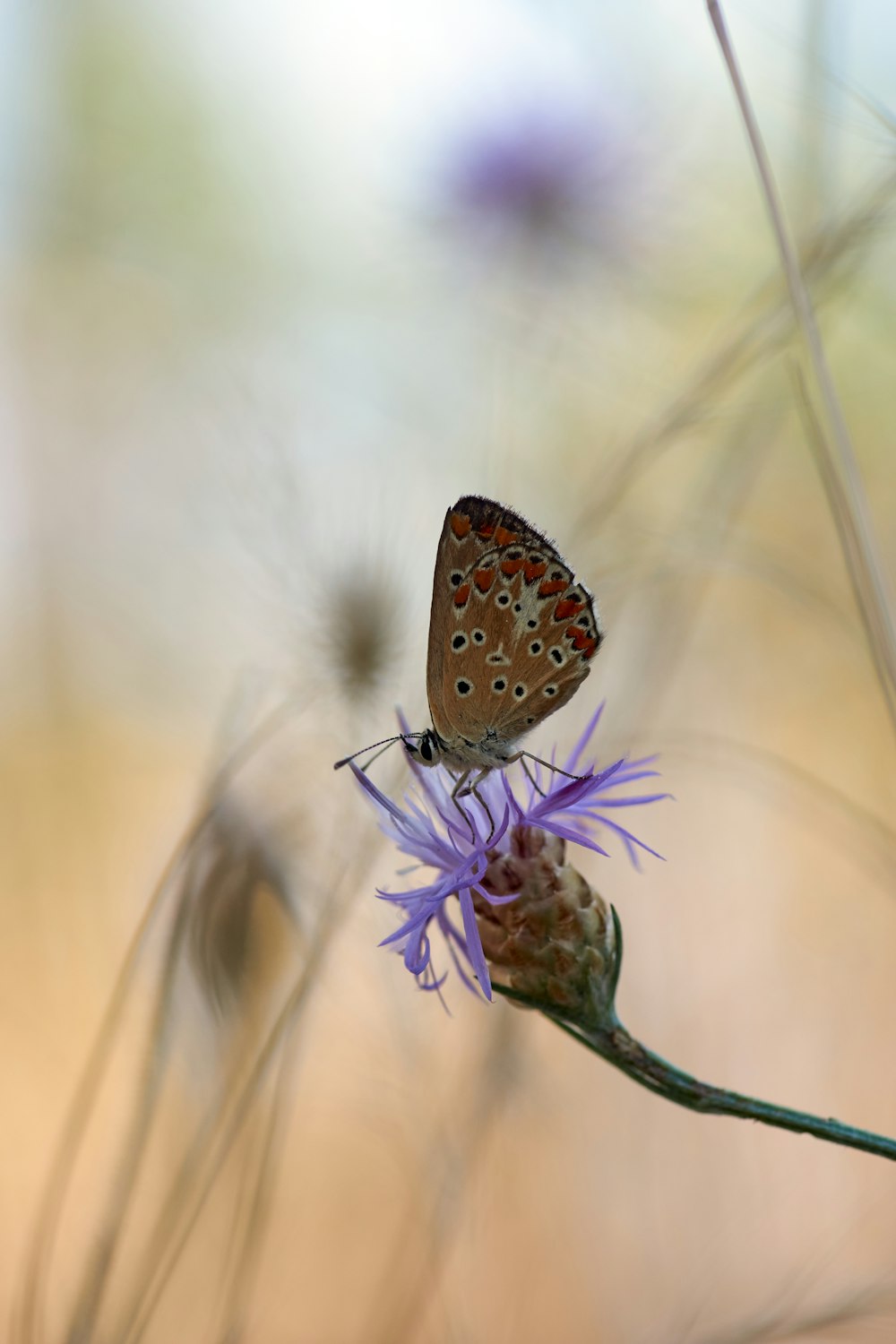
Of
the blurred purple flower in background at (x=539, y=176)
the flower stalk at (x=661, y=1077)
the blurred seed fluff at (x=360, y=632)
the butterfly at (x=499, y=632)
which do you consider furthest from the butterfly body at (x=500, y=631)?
the blurred purple flower in background at (x=539, y=176)

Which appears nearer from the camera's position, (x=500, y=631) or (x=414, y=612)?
(x=500, y=631)

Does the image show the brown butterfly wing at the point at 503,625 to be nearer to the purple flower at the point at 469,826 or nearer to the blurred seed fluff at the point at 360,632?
the purple flower at the point at 469,826

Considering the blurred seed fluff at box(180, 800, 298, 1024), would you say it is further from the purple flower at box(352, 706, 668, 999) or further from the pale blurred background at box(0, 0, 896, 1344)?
the purple flower at box(352, 706, 668, 999)

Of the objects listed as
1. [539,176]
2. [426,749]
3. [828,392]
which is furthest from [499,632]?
[539,176]

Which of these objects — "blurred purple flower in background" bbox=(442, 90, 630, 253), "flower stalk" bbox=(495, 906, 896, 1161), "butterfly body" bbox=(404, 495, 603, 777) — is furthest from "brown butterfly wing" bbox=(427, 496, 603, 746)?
"blurred purple flower in background" bbox=(442, 90, 630, 253)

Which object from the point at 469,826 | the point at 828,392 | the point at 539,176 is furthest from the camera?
the point at 539,176

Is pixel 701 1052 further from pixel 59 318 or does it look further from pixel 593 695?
pixel 59 318

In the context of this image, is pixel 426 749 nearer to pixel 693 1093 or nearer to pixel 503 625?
pixel 503 625
